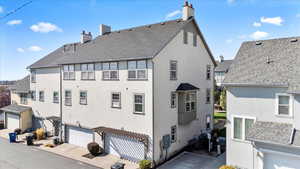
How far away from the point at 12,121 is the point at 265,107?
31.0 m

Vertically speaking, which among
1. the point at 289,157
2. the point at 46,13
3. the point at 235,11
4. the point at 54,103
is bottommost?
the point at 289,157

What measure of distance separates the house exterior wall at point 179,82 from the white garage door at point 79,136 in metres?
7.59

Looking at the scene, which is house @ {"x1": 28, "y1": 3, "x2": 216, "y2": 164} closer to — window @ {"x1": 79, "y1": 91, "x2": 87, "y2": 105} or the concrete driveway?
window @ {"x1": 79, "y1": 91, "x2": 87, "y2": 105}

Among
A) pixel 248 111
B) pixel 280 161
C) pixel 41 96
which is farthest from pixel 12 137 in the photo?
pixel 280 161

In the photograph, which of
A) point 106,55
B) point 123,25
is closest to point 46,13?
point 106,55

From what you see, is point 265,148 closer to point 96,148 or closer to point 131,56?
point 131,56

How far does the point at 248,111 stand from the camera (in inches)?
476

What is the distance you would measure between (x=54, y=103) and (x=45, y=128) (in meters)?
4.14

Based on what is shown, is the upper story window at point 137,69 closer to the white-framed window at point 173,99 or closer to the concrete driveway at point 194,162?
the white-framed window at point 173,99

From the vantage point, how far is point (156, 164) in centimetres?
1459

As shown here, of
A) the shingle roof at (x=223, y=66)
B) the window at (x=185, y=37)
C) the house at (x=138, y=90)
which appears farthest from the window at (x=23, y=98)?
the shingle roof at (x=223, y=66)

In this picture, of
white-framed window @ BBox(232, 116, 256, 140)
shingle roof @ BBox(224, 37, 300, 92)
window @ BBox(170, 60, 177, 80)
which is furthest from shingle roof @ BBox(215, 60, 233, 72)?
white-framed window @ BBox(232, 116, 256, 140)

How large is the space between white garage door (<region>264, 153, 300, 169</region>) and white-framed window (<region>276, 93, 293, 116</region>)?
239 centimetres

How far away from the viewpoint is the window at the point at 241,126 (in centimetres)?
1204
